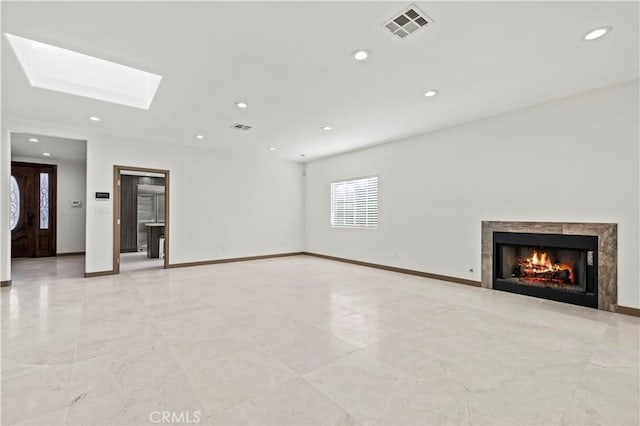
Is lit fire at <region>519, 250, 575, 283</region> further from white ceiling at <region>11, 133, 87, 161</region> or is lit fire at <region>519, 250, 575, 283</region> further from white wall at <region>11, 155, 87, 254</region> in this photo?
white wall at <region>11, 155, 87, 254</region>

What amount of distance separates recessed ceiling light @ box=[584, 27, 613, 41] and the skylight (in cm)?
447

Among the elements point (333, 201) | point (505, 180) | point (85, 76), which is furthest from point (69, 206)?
point (505, 180)

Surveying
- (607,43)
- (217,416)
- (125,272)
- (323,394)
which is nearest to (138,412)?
(217,416)

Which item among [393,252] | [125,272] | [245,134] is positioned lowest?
[125,272]

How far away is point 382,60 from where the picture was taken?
3.12 m

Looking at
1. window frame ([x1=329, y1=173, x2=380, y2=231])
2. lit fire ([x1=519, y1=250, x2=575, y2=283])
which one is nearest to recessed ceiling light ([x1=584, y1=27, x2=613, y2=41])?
lit fire ([x1=519, y1=250, x2=575, y2=283])

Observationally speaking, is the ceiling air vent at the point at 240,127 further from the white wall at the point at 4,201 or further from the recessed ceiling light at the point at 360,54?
the white wall at the point at 4,201

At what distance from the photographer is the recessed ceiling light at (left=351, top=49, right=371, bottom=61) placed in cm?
295

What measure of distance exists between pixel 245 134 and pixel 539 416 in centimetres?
578

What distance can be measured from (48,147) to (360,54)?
317 inches

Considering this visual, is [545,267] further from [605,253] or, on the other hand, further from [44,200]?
[44,200]

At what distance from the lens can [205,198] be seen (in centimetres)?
718

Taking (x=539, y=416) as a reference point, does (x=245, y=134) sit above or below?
above

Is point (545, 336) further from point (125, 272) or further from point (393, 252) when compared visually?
point (125, 272)
